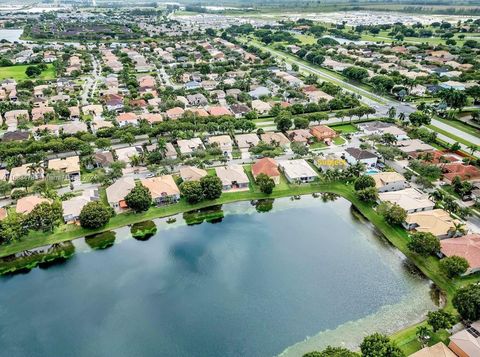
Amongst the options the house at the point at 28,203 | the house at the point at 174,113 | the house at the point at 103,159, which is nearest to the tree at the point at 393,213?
the house at the point at 103,159

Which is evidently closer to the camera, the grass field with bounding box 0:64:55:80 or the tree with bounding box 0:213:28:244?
the tree with bounding box 0:213:28:244

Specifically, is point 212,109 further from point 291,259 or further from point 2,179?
point 291,259

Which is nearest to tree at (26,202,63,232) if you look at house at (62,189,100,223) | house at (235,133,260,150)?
house at (62,189,100,223)

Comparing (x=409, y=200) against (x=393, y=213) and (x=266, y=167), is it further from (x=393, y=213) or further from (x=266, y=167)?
(x=266, y=167)

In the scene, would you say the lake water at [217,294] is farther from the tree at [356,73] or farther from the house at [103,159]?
the tree at [356,73]

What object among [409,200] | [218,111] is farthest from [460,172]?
[218,111]

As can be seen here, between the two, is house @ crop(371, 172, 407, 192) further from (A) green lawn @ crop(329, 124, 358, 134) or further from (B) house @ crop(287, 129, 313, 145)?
(A) green lawn @ crop(329, 124, 358, 134)
